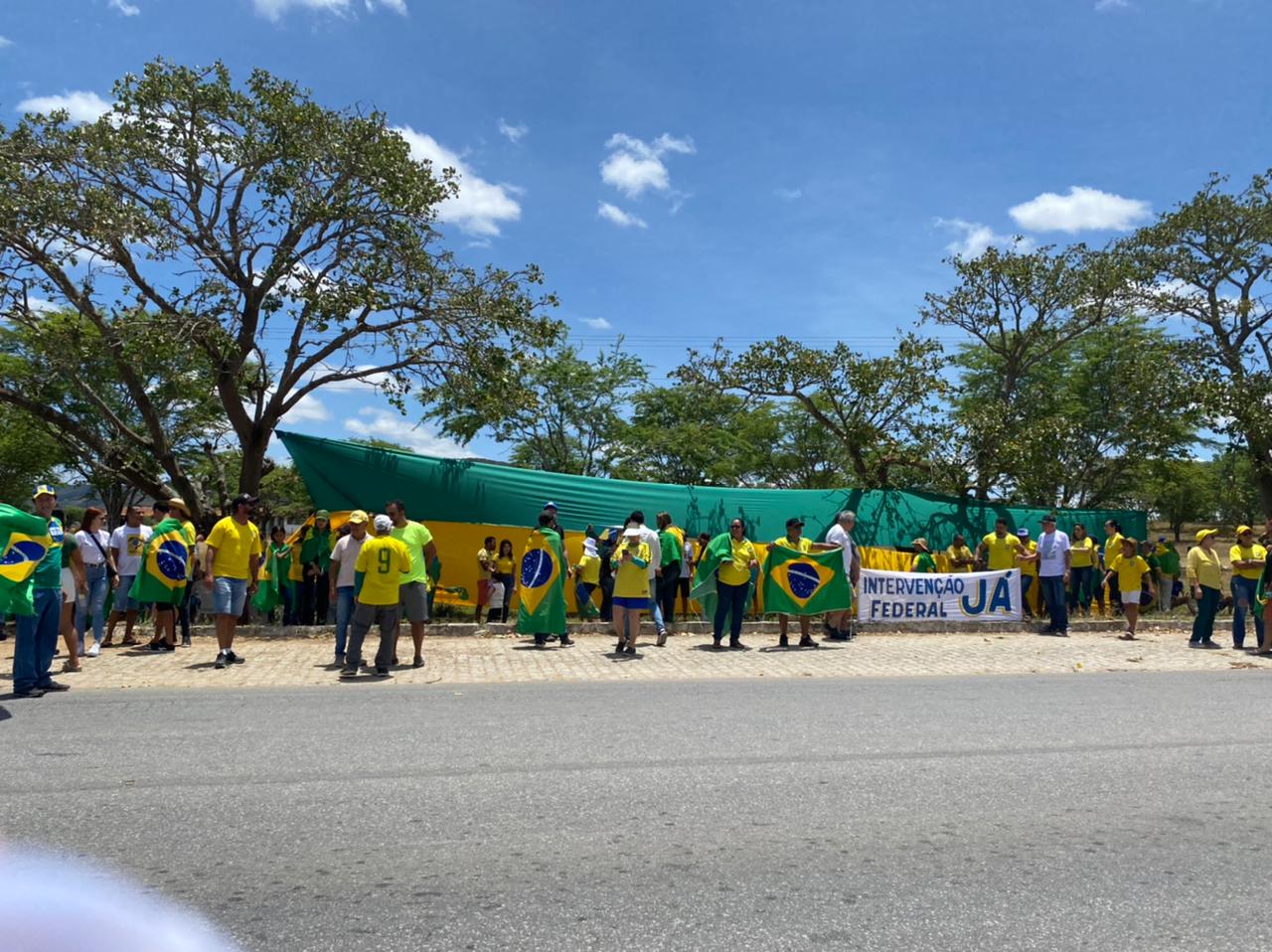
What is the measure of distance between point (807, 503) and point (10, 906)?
46.2ft

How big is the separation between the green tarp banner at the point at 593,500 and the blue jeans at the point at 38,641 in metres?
5.92

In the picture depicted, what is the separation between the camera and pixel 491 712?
25.1 ft

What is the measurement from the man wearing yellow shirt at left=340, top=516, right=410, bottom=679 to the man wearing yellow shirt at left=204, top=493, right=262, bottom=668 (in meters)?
1.40

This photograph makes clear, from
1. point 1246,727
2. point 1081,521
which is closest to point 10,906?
point 1246,727

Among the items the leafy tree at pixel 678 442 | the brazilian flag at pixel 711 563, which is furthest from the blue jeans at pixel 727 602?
the leafy tree at pixel 678 442

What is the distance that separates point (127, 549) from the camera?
11633 mm

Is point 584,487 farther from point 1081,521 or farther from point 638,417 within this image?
point 638,417

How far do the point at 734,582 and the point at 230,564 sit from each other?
19.0ft

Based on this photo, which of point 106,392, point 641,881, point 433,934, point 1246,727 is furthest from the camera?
point 106,392

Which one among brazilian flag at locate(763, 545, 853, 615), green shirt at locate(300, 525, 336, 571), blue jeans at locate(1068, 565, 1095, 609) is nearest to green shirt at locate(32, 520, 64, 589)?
green shirt at locate(300, 525, 336, 571)

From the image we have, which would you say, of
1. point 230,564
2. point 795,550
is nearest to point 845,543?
point 795,550

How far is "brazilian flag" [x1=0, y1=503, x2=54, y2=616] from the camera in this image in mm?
7539

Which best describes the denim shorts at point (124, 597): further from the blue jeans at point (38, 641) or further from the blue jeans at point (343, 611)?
the blue jeans at point (38, 641)

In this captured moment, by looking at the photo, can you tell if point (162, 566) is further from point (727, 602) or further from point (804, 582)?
point (804, 582)
